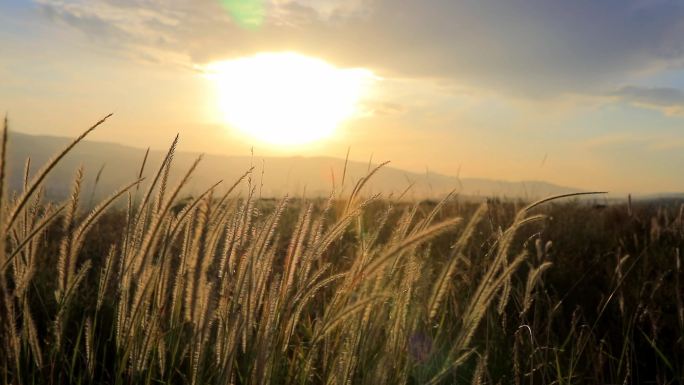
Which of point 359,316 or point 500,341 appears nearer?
point 359,316

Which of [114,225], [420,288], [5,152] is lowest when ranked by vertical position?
[114,225]

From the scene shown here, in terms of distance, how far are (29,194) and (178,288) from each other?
0.87m

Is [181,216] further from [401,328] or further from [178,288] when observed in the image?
[401,328]

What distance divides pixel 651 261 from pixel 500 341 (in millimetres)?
2866

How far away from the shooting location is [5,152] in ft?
3.32

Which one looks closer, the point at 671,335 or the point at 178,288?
the point at 178,288

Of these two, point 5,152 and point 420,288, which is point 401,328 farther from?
point 5,152

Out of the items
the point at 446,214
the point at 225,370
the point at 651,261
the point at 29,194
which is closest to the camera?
the point at 29,194

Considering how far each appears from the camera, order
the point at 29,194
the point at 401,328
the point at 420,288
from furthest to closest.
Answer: the point at 420,288, the point at 401,328, the point at 29,194

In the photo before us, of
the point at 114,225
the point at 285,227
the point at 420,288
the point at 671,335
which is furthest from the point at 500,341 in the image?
the point at 114,225

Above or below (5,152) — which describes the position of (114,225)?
below

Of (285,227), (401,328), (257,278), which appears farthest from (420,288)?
(285,227)

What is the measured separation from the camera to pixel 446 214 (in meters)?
9.36

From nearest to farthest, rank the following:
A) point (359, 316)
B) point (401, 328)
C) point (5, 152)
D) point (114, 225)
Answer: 1. point (5, 152)
2. point (359, 316)
3. point (401, 328)
4. point (114, 225)
